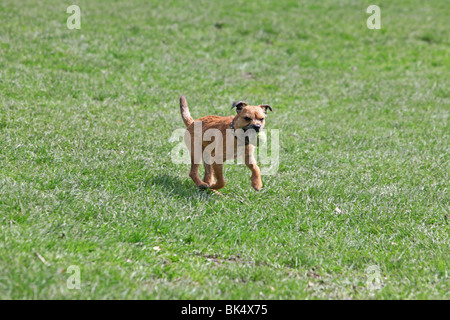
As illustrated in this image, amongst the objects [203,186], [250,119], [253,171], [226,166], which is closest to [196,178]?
[203,186]

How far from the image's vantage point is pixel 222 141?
6266 mm

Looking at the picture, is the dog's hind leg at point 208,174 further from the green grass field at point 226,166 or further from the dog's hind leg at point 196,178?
the green grass field at point 226,166

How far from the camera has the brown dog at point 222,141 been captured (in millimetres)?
5977

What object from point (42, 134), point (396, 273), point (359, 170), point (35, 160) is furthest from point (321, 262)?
point (42, 134)

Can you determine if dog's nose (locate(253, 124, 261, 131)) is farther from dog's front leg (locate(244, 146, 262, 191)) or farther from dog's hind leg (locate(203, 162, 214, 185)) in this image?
dog's hind leg (locate(203, 162, 214, 185))

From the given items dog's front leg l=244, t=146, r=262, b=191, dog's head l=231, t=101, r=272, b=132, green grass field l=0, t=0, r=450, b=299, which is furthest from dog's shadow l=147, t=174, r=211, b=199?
dog's head l=231, t=101, r=272, b=132

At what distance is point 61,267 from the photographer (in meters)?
4.35

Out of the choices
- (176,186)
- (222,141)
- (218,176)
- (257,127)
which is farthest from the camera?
(176,186)

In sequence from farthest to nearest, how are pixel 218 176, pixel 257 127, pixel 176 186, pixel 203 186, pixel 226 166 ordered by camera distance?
1. pixel 226 166
2. pixel 176 186
3. pixel 203 186
4. pixel 218 176
5. pixel 257 127

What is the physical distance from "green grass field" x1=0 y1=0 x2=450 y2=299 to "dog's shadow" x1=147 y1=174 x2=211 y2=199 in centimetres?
3

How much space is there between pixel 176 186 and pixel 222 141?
1.00 m

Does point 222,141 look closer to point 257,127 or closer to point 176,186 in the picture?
point 257,127
